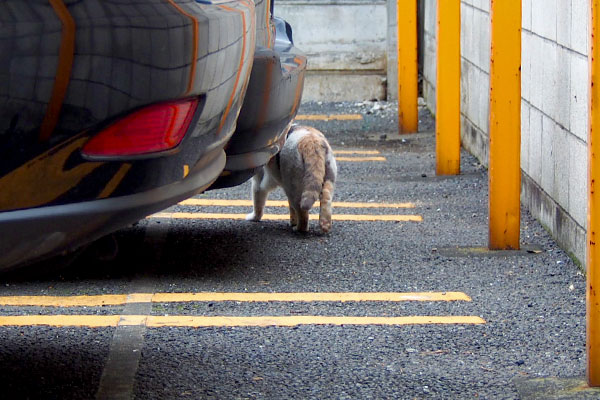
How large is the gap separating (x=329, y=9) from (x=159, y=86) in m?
11.1

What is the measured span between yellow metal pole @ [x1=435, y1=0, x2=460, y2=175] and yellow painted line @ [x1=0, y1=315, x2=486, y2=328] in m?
3.68

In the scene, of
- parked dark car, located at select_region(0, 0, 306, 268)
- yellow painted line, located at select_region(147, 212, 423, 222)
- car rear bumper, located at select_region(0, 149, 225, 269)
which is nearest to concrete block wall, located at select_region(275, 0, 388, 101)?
yellow painted line, located at select_region(147, 212, 423, 222)

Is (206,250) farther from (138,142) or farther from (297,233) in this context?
(138,142)

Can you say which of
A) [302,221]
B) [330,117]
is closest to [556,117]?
[302,221]

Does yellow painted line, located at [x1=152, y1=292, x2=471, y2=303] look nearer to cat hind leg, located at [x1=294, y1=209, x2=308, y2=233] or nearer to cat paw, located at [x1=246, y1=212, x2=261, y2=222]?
cat hind leg, located at [x1=294, y1=209, x2=308, y2=233]

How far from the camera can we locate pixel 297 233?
21.2 ft

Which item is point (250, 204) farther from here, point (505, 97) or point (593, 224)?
point (593, 224)

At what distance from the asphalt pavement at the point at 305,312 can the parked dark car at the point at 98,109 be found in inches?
42.5

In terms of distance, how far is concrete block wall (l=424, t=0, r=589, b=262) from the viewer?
17.7ft

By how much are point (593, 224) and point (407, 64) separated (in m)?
7.33

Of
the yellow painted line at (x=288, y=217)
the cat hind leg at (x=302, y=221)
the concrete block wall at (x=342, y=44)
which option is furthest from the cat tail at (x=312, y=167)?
the concrete block wall at (x=342, y=44)

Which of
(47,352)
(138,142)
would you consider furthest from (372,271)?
(138,142)

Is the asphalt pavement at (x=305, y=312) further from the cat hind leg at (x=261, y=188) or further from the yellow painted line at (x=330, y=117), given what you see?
the yellow painted line at (x=330, y=117)

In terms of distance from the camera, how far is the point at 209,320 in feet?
14.9
